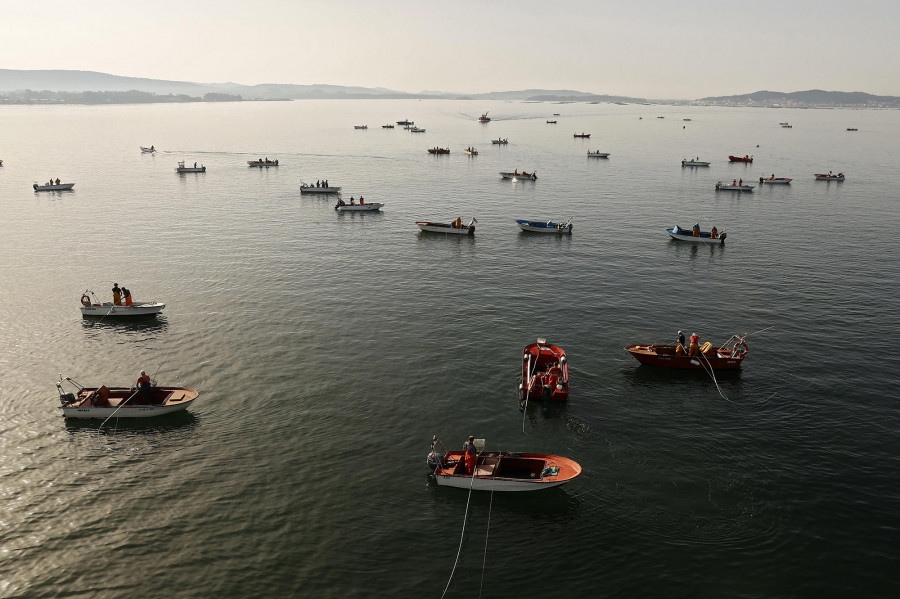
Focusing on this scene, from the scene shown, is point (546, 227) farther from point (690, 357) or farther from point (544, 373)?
point (544, 373)

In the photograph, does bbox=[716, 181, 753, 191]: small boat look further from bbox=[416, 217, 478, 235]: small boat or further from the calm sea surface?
bbox=[416, 217, 478, 235]: small boat

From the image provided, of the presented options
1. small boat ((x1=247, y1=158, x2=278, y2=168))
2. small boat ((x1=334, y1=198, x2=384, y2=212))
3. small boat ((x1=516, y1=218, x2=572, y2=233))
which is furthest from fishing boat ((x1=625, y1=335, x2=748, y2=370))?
small boat ((x1=247, y1=158, x2=278, y2=168))

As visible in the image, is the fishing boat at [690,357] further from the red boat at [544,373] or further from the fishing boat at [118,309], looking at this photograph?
the fishing boat at [118,309]

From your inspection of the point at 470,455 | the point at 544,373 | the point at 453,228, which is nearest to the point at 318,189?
the point at 453,228

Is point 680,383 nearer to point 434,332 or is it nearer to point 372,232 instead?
point 434,332

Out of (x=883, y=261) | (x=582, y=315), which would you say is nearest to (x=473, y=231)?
(x=582, y=315)

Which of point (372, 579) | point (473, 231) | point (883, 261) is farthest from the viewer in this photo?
point (473, 231)
